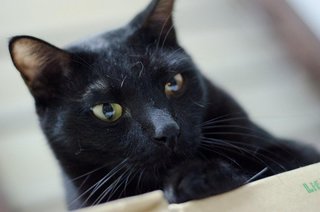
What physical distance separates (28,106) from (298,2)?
98 cm

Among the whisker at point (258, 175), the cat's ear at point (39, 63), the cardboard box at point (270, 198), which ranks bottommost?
the whisker at point (258, 175)

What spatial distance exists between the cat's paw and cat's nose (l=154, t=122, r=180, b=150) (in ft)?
0.15

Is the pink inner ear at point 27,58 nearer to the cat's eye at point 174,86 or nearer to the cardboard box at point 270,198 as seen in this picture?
the cat's eye at point 174,86

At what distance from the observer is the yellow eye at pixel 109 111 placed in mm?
855

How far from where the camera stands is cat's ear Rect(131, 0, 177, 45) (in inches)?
37.9

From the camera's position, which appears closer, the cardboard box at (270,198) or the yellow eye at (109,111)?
the cardboard box at (270,198)

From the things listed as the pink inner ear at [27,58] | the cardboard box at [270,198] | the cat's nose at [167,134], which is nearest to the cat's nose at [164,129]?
the cat's nose at [167,134]

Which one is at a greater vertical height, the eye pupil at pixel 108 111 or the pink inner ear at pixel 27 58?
the pink inner ear at pixel 27 58

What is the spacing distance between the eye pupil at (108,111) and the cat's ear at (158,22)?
199mm

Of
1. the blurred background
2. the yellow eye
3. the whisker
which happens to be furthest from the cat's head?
the blurred background

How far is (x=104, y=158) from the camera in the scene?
0.89 metres

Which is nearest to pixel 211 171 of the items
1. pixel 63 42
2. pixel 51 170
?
pixel 51 170

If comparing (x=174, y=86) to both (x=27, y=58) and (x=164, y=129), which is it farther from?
(x=27, y=58)

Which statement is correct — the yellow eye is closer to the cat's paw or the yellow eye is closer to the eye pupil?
the eye pupil
